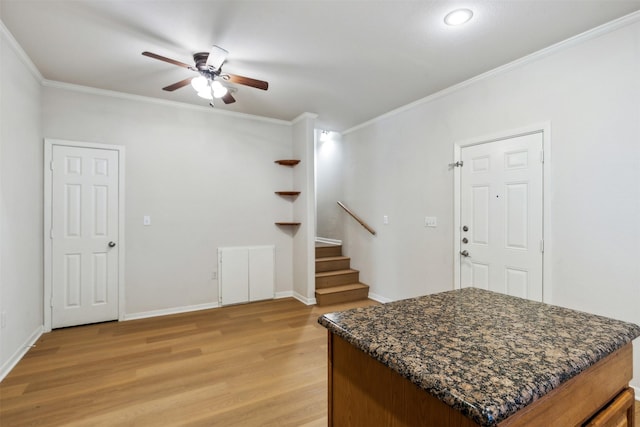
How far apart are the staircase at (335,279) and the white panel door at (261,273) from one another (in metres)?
0.71

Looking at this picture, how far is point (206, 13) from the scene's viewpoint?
213 cm

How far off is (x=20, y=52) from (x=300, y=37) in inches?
95.7

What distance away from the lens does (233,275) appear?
4227mm

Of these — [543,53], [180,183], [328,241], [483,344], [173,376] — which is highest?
[543,53]

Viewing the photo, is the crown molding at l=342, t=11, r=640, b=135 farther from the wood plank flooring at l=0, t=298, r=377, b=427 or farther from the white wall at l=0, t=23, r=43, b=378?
the white wall at l=0, t=23, r=43, b=378

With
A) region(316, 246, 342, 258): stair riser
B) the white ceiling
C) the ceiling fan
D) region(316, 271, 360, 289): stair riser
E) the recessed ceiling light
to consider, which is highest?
the white ceiling

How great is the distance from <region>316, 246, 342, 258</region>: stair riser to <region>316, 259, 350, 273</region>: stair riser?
0.29m

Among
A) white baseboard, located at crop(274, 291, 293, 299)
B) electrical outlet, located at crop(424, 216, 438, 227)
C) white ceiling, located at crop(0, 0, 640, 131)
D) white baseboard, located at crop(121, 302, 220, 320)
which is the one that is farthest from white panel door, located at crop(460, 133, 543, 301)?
white baseboard, located at crop(121, 302, 220, 320)

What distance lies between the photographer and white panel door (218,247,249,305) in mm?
4160

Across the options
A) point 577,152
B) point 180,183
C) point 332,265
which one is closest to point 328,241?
point 332,265

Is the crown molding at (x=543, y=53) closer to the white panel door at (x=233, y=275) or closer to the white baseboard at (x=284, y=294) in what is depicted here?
the white panel door at (x=233, y=275)

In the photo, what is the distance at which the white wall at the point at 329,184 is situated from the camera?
535 centimetres

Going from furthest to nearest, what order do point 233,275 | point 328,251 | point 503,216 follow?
point 328,251, point 233,275, point 503,216

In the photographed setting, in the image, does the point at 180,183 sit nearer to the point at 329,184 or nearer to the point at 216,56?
the point at 216,56
